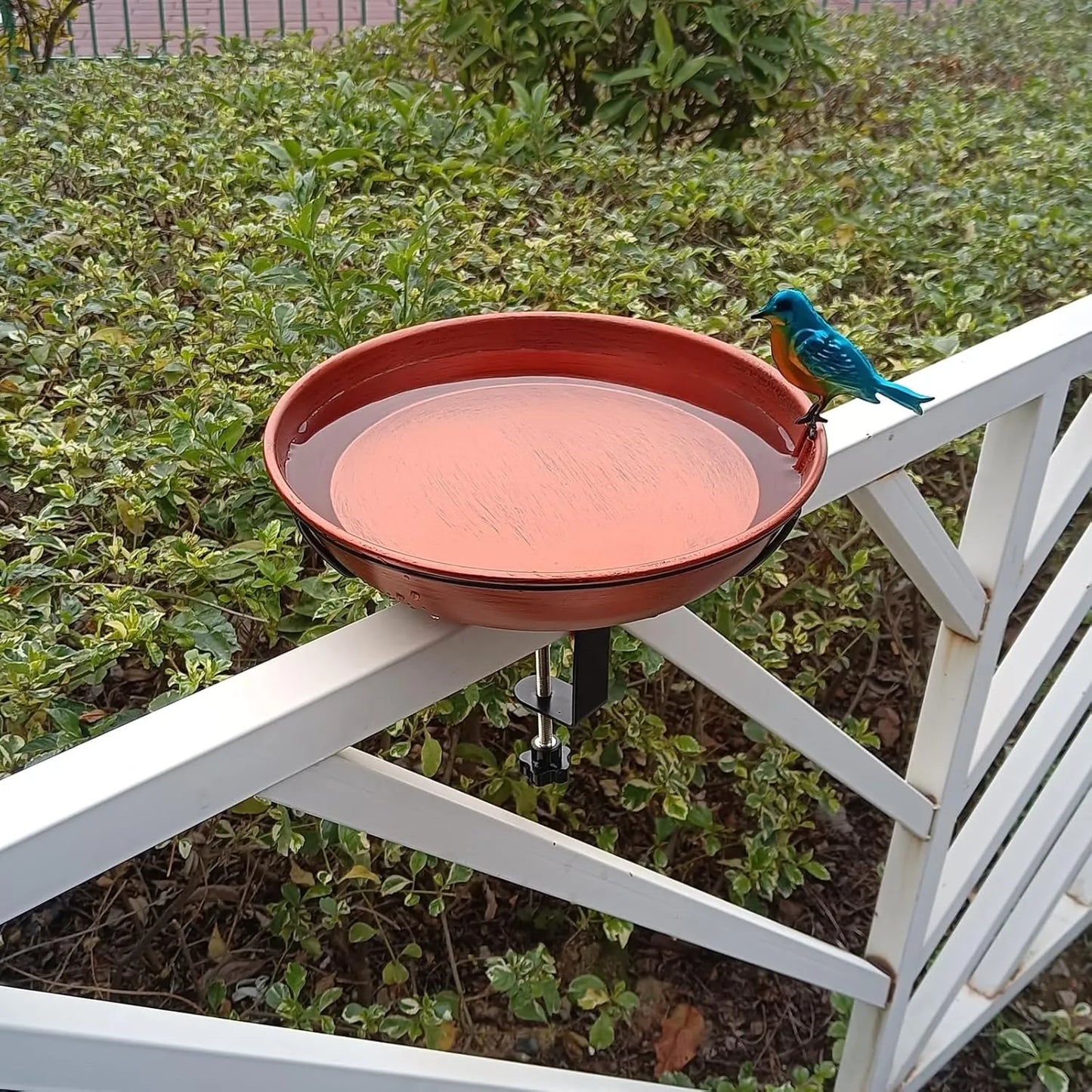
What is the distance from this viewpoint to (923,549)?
3.81ft

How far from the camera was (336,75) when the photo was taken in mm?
3182

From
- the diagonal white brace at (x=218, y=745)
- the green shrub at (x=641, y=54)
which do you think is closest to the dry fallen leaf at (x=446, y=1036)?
the diagonal white brace at (x=218, y=745)

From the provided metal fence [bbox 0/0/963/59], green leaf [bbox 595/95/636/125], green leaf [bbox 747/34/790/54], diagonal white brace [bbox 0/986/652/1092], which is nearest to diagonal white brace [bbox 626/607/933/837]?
diagonal white brace [bbox 0/986/652/1092]

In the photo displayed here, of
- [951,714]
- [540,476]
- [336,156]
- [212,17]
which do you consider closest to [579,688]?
[540,476]

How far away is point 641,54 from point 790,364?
2584mm

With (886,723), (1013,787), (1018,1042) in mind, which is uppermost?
(1013,787)

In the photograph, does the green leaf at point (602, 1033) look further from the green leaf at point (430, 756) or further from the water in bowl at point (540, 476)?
the water in bowl at point (540, 476)

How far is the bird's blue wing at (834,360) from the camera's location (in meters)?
0.77

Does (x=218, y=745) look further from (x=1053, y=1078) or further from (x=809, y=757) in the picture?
(x=1053, y=1078)

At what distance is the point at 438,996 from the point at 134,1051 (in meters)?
0.97

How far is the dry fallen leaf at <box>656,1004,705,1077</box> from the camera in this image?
1781 mm

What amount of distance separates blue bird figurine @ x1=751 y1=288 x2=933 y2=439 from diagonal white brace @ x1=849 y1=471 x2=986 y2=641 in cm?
27

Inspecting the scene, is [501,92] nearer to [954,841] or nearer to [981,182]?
[981,182]

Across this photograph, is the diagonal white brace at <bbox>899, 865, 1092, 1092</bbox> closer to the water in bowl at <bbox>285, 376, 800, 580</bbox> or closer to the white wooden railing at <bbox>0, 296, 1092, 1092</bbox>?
the white wooden railing at <bbox>0, 296, 1092, 1092</bbox>
